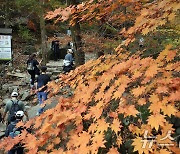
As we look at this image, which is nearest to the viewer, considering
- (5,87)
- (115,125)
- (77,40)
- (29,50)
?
(115,125)

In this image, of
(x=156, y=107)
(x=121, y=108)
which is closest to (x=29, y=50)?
(x=121, y=108)

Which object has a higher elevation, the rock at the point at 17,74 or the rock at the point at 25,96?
the rock at the point at 17,74

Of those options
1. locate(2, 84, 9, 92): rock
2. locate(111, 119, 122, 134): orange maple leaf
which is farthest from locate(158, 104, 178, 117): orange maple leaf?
locate(2, 84, 9, 92): rock

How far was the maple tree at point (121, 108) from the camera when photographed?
2.58 meters

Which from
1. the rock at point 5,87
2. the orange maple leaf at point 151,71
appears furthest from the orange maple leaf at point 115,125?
the rock at point 5,87

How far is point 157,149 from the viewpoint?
2555 millimetres

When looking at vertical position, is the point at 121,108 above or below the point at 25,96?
above

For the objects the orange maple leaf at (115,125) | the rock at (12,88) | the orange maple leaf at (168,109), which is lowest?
the rock at (12,88)

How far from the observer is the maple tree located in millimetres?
2584

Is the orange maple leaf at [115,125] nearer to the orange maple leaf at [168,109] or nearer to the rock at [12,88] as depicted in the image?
the orange maple leaf at [168,109]

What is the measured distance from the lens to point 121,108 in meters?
2.82

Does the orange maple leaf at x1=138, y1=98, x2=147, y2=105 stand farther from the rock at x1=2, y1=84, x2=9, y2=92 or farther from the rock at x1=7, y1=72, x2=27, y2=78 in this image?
the rock at x1=7, y1=72, x2=27, y2=78

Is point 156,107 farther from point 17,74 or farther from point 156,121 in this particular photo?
point 17,74

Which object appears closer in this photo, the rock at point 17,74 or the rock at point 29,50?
the rock at point 17,74
